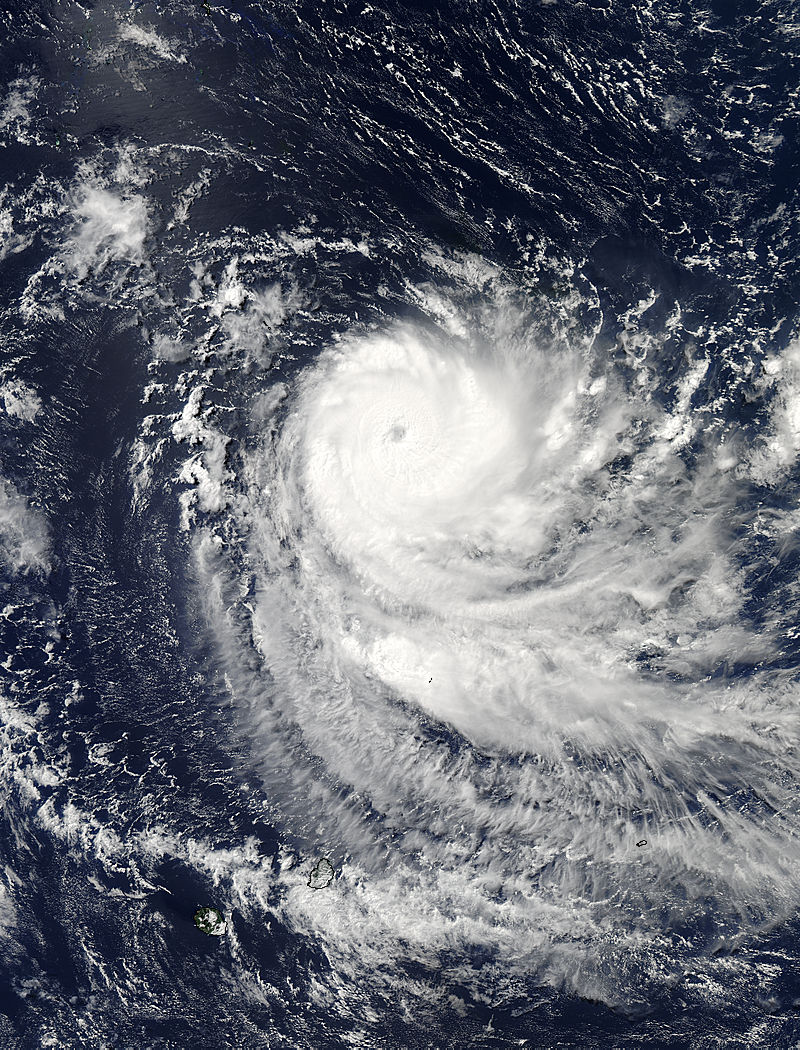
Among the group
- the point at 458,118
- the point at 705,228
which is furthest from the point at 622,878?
the point at 458,118

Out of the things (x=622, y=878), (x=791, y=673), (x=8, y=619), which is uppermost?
(x=791, y=673)

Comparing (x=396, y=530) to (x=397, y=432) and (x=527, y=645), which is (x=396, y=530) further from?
(x=527, y=645)

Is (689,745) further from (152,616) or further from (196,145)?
(196,145)

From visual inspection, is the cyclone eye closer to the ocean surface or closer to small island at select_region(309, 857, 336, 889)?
the ocean surface

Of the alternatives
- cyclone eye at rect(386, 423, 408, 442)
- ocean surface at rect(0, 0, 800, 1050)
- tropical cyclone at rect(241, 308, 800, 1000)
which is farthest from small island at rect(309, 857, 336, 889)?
cyclone eye at rect(386, 423, 408, 442)

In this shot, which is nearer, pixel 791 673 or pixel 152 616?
pixel 791 673

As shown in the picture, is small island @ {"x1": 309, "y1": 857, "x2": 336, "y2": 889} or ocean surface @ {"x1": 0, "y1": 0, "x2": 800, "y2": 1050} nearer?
ocean surface @ {"x1": 0, "y1": 0, "x2": 800, "y2": 1050}

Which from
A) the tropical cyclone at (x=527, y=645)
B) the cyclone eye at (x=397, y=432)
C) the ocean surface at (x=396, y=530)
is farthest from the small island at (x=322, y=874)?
the cyclone eye at (x=397, y=432)

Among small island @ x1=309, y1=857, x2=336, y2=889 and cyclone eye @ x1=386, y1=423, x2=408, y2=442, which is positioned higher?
cyclone eye @ x1=386, y1=423, x2=408, y2=442
